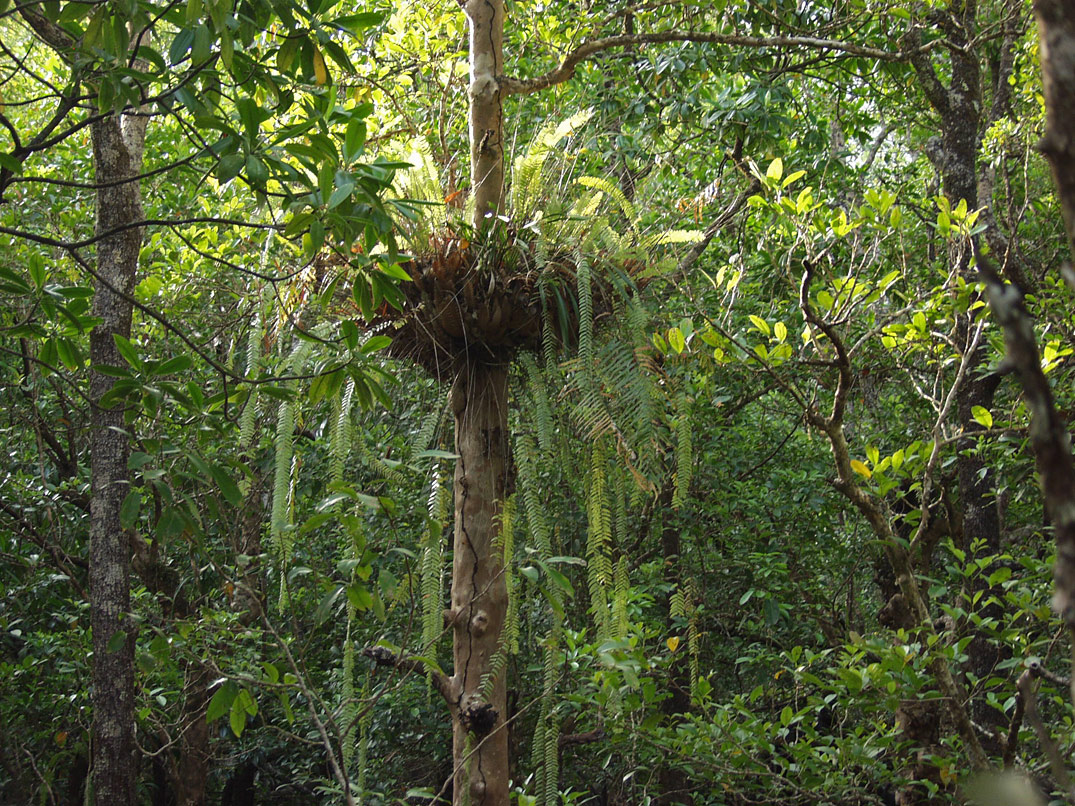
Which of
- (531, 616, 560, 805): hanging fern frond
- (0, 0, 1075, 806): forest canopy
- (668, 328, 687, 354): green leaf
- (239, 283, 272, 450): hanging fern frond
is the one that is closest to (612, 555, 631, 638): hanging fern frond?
(0, 0, 1075, 806): forest canopy

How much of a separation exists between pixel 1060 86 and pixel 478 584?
1.68m

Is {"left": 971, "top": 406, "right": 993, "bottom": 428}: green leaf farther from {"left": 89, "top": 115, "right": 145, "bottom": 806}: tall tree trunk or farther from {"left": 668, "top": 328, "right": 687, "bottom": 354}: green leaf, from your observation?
{"left": 89, "top": 115, "right": 145, "bottom": 806}: tall tree trunk

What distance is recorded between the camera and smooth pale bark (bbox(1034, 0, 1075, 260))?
0.41m

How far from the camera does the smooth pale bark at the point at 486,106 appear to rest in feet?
6.79

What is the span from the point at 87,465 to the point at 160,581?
2.50 feet

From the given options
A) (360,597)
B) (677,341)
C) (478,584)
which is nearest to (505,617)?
(478,584)

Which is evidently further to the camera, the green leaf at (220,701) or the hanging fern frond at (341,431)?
the hanging fern frond at (341,431)

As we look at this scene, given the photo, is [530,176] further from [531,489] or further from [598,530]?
[598,530]

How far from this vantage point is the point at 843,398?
1945mm

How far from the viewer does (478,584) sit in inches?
77.2

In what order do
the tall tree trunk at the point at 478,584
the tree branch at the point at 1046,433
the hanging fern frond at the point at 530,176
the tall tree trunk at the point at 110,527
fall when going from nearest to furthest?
the tree branch at the point at 1046,433 < the tall tree trunk at the point at 478,584 < the hanging fern frond at the point at 530,176 < the tall tree trunk at the point at 110,527

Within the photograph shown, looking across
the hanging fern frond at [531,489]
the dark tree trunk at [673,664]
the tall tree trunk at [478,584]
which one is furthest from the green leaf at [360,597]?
the dark tree trunk at [673,664]

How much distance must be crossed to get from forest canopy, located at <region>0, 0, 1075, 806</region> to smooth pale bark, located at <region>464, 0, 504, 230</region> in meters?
0.01

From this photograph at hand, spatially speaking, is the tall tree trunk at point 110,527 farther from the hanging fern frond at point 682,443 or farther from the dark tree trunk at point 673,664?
the dark tree trunk at point 673,664
